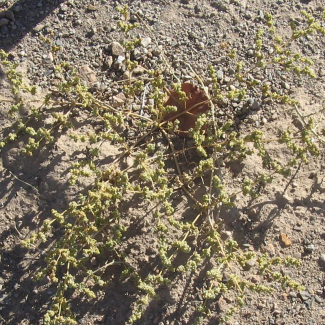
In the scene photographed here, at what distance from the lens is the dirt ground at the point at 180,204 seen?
3.37m

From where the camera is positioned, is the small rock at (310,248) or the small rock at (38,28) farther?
the small rock at (38,28)

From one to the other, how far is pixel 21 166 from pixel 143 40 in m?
1.41

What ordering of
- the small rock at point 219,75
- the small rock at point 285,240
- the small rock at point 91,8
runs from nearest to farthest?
the small rock at point 285,240, the small rock at point 219,75, the small rock at point 91,8

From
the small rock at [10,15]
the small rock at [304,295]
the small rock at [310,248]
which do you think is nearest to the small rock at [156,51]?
the small rock at [10,15]

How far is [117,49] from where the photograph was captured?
3.95 metres

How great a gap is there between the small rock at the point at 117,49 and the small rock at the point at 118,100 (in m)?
0.39

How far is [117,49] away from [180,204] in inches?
54.7

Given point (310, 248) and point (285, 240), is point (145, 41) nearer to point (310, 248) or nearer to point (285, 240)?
point (285, 240)

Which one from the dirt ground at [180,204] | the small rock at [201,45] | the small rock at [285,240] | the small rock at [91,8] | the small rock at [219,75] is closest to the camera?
the dirt ground at [180,204]

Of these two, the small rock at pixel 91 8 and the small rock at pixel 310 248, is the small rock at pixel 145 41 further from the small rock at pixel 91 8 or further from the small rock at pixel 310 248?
the small rock at pixel 310 248

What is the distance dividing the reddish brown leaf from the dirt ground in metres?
0.22

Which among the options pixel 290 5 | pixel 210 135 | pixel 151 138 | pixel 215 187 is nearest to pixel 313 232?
pixel 215 187

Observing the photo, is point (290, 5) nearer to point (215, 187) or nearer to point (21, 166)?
point (215, 187)

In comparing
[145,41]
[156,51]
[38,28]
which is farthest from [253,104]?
[38,28]
